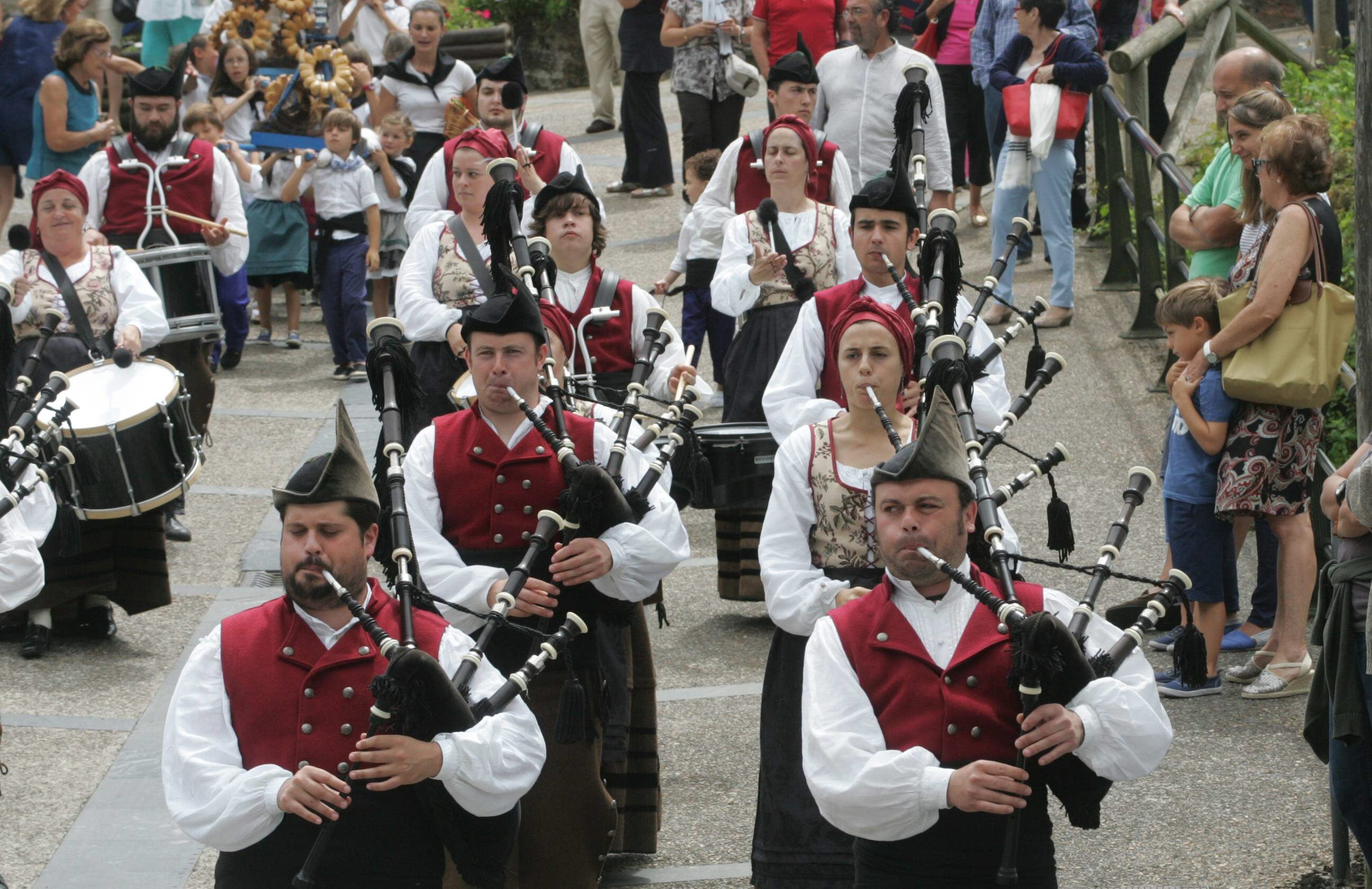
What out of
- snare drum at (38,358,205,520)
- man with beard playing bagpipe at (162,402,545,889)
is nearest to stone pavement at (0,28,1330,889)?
snare drum at (38,358,205,520)

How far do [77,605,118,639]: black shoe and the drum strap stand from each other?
1077 mm

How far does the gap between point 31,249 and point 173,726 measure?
4.48 m

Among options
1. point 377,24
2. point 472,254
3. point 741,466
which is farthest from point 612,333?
point 377,24

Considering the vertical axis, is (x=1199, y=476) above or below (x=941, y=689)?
below

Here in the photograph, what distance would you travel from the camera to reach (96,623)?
7.55 m

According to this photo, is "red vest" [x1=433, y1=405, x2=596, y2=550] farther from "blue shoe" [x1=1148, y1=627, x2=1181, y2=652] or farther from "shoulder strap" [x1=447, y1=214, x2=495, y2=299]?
"blue shoe" [x1=1148, y1=627, x2=1181, y2=652]

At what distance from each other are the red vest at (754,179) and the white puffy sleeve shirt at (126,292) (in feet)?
8.79

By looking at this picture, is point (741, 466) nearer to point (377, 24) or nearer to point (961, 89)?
point (961, 89)

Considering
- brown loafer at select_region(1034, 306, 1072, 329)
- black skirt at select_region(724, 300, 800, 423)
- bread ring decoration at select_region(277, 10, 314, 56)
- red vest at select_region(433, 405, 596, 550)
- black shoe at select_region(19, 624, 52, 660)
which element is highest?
bread ring decoration at select_region(277, 10, 314, 56)

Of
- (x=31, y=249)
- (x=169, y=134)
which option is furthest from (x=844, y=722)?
(x=169, y=134)

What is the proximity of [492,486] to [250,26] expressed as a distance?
859cm

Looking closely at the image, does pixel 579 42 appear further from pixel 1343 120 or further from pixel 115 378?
pixel 115 378

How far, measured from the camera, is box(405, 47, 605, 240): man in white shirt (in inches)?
310

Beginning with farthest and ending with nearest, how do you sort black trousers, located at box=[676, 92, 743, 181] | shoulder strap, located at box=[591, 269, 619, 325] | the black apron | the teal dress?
1. black trousers, located at box=[676, 92, 743, 181]
2. the teal dress
3. shoulder strap, located at box=[591, 269, 619, 325]
4. the black apron
